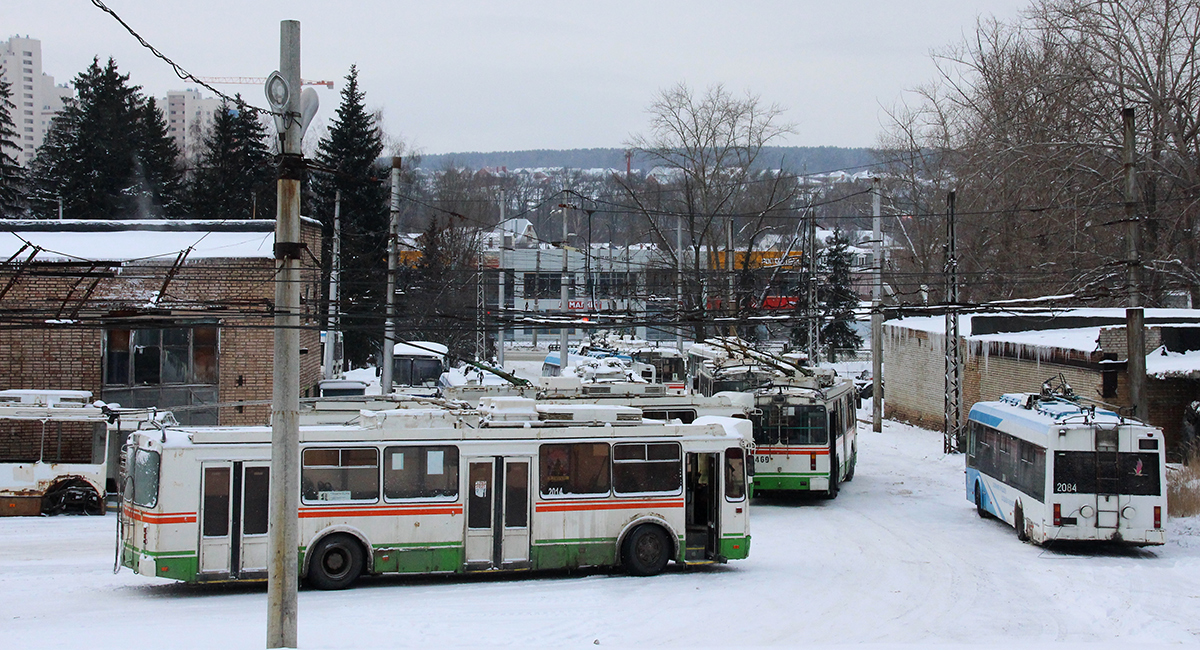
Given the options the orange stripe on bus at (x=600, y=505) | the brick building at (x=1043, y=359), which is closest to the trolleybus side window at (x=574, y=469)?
the orange stripe on bus at (x=600, y=505)

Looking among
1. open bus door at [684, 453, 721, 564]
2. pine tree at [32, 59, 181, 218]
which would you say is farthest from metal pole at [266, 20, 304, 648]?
pine tree at [32, 59, 181, 218]

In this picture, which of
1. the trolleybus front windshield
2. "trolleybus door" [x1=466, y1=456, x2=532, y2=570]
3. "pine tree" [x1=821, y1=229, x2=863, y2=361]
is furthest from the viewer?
"pine tree" [x1=821, y1=229, x2=863, y2=361]

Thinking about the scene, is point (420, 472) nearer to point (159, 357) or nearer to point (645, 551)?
point (645, 551)

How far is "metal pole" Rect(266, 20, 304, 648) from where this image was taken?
9922 millimetres

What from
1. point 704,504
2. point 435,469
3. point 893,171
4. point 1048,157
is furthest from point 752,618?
point 893,171

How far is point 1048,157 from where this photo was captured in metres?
31.2

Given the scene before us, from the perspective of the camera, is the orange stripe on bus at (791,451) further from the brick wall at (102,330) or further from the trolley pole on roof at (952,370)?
the brick wall at (102,330)

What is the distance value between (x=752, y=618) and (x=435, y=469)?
16.7ft

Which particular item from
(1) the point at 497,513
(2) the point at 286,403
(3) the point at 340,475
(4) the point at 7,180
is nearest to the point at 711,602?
(1) the point at 497,513

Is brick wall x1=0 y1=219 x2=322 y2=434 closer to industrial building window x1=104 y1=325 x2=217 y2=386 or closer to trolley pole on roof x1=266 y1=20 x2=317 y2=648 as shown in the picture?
industrial building window x1=104 y1=325 x2=217 y2=386

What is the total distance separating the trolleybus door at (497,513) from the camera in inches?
595

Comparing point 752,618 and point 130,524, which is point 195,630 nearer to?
point 130,524

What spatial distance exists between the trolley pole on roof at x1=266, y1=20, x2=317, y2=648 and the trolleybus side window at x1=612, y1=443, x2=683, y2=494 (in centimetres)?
646

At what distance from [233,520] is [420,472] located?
263cm
